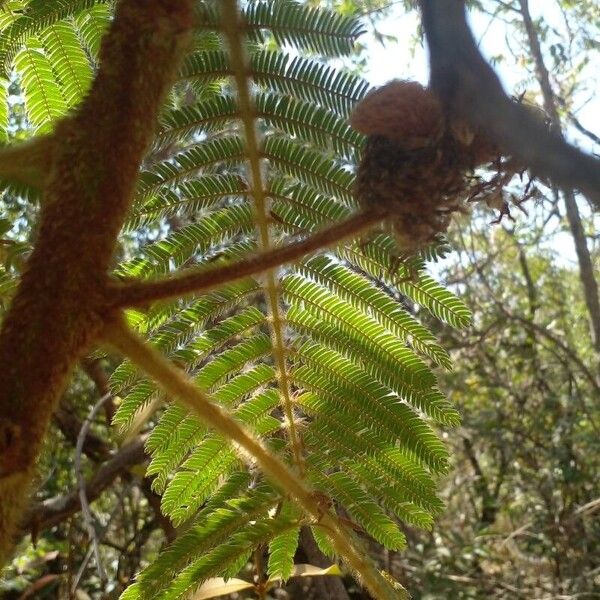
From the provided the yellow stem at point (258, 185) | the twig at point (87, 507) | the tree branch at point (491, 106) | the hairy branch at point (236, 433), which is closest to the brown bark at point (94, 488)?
the twig at point (87, 507)

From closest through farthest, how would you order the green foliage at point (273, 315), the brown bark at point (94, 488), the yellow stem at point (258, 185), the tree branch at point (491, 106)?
the tree branch at point (491, 106)
the yellow stem at point (258, 185)
the green foliage at point (273, 315)
the brown bark at point (94, 488)

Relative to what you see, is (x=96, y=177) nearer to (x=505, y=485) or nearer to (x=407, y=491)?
(x=407, y=491)

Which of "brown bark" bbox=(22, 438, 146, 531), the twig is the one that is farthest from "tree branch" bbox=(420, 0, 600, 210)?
"brown bark" bbox=(22, 438, 146, 531)

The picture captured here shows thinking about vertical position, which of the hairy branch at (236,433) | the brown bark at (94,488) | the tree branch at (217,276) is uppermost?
the brown bark at (94,488)

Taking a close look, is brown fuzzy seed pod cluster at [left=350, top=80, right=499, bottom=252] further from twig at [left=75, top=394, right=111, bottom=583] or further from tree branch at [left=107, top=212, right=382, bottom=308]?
twig at [left=75, top=394, right=111, bottom=583]

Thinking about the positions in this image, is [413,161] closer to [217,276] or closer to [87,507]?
[217,276]

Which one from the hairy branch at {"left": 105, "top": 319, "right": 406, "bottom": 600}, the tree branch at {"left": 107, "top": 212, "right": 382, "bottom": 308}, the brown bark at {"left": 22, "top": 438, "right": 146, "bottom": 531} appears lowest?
the hairy branch at {"left": 105, "top": 319, "right": 406, "bottom": 600}

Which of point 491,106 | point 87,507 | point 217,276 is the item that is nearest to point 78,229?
point 217,276

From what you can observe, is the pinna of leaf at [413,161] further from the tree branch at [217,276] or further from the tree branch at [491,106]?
the tree branch at [491,106]
